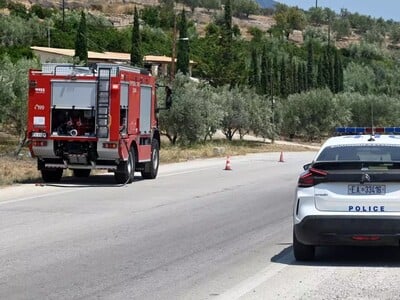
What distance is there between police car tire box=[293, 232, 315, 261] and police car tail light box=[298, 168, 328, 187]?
2.48ft

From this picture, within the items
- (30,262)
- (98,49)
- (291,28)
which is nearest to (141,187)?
(30,262)

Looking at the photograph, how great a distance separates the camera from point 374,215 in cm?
995

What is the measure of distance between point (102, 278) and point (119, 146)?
1232cm

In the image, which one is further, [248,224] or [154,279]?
[248,224]

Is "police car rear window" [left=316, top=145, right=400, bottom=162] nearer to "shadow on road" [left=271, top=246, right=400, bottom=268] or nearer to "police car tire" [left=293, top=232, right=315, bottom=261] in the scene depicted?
"police car tire" [left=293, top=232, right=315, bottom=261]

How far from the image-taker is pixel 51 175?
23219 millimetres

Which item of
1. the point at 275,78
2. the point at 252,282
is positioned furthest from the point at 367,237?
the point at 275,78

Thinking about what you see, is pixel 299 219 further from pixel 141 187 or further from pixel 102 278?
pixel 141 187

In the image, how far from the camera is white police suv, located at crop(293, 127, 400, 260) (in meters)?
9.94

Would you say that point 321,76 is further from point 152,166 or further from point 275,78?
point 152,166

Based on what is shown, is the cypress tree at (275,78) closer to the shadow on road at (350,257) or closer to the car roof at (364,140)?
the shadow on road at (350,257)

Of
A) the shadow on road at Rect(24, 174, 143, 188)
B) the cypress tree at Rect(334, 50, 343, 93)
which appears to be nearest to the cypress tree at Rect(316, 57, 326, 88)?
the cypress tree at Rect(334, 50, 343, 93)

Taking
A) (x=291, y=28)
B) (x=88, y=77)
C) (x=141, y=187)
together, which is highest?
(x=291, y=28)

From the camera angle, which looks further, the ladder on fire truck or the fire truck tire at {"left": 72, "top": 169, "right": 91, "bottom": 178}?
the fire truck tire at {"left": 72, "top": 169, "right": 91, "bottom": 178}
